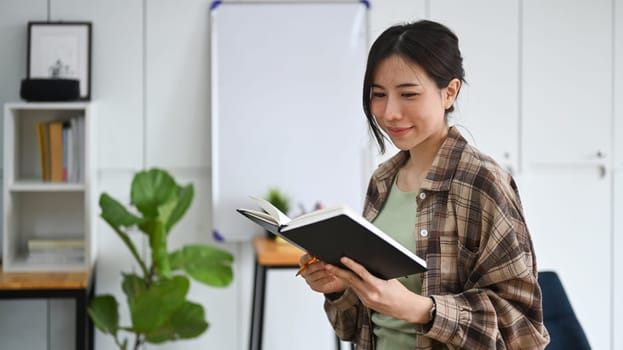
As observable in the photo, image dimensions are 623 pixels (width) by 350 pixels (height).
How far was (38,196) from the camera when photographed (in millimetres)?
3652

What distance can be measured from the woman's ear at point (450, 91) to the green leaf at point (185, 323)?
6.37 feet

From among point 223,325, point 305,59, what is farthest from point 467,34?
point 223,325

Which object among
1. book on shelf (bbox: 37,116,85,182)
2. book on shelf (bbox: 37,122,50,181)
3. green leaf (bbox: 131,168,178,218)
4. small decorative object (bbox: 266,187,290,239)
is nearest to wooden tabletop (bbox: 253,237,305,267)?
small decorative object (bbox: 266,187,290,239)

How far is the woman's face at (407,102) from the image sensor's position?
5.16 ft

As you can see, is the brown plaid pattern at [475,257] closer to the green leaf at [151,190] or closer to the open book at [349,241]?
the open book at [349,241]

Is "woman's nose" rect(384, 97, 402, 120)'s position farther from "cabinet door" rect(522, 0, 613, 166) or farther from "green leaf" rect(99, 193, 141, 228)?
Result: "cabinet door" rect(522, 0, 613, 166)

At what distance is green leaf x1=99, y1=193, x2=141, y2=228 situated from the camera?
3.23 metres

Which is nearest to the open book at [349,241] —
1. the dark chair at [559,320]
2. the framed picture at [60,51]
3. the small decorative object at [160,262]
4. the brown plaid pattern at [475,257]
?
the brown plaid pattern at [475,257]

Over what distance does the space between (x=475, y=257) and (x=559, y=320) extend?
0.97 m

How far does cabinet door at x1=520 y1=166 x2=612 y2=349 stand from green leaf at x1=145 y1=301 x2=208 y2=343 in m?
1.73

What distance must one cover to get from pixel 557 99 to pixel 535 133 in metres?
0.21

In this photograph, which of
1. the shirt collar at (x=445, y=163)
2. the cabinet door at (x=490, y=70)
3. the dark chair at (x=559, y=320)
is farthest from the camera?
the cabinet door at (x=490, y=70)

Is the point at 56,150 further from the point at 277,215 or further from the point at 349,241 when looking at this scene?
the point at 349,241

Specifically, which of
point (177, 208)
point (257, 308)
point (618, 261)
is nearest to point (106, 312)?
point (177, 208)
